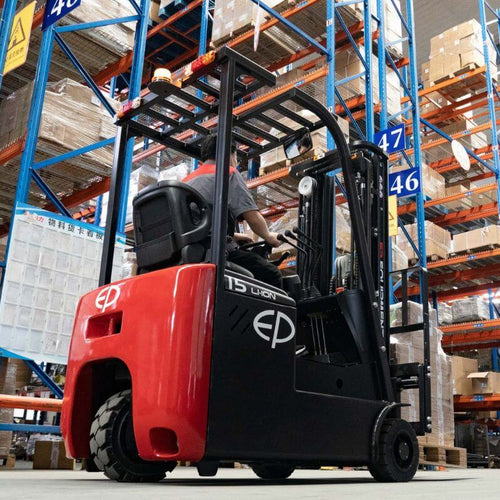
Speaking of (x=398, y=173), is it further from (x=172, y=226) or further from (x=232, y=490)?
(x=232, y=490)

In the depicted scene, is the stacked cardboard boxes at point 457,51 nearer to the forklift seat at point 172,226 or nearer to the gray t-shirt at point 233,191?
the gray t-shirt at point 233,191

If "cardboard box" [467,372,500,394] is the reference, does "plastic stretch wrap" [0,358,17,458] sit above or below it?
below

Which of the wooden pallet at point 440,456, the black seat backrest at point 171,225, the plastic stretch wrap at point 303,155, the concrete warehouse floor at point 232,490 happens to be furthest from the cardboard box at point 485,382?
the black seat backrest at point 171,225

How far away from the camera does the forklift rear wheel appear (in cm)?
265

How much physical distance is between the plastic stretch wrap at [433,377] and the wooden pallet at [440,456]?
7 cm

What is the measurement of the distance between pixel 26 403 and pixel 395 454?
99.4 inches

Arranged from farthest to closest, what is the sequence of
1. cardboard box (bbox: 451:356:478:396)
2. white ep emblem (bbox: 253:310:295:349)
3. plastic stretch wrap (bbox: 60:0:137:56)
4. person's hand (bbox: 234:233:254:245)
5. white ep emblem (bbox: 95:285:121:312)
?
cardboard box (bbox: 451:356:478:396) → plastic stretch wrap (bbox: 60:0:137:56) → person's hand (bbox: 234:233:254:245) → white ep emblem (bbox: 95:285:121:312) → white ep emblem (bbox: 253:310:295:349)

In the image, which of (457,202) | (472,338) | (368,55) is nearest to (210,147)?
(368,55)

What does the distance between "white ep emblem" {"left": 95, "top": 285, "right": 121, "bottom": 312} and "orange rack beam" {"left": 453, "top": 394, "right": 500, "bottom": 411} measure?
8138 millimetres

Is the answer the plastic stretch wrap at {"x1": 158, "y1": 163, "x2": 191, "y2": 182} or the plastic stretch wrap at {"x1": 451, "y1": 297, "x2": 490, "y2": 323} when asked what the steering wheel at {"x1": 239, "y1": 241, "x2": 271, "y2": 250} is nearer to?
the plastic stretch wrap at {"x1": 158, "y1": 163, "x2": 191, "y2": 182}

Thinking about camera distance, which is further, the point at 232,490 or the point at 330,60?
the point at 330,60

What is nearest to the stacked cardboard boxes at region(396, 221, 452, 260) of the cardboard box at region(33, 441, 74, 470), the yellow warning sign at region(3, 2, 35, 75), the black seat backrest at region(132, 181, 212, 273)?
the yellow warning sign at region(3, 2, 35, 75)

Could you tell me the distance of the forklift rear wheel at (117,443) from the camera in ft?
8.70

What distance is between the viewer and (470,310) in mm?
10891
